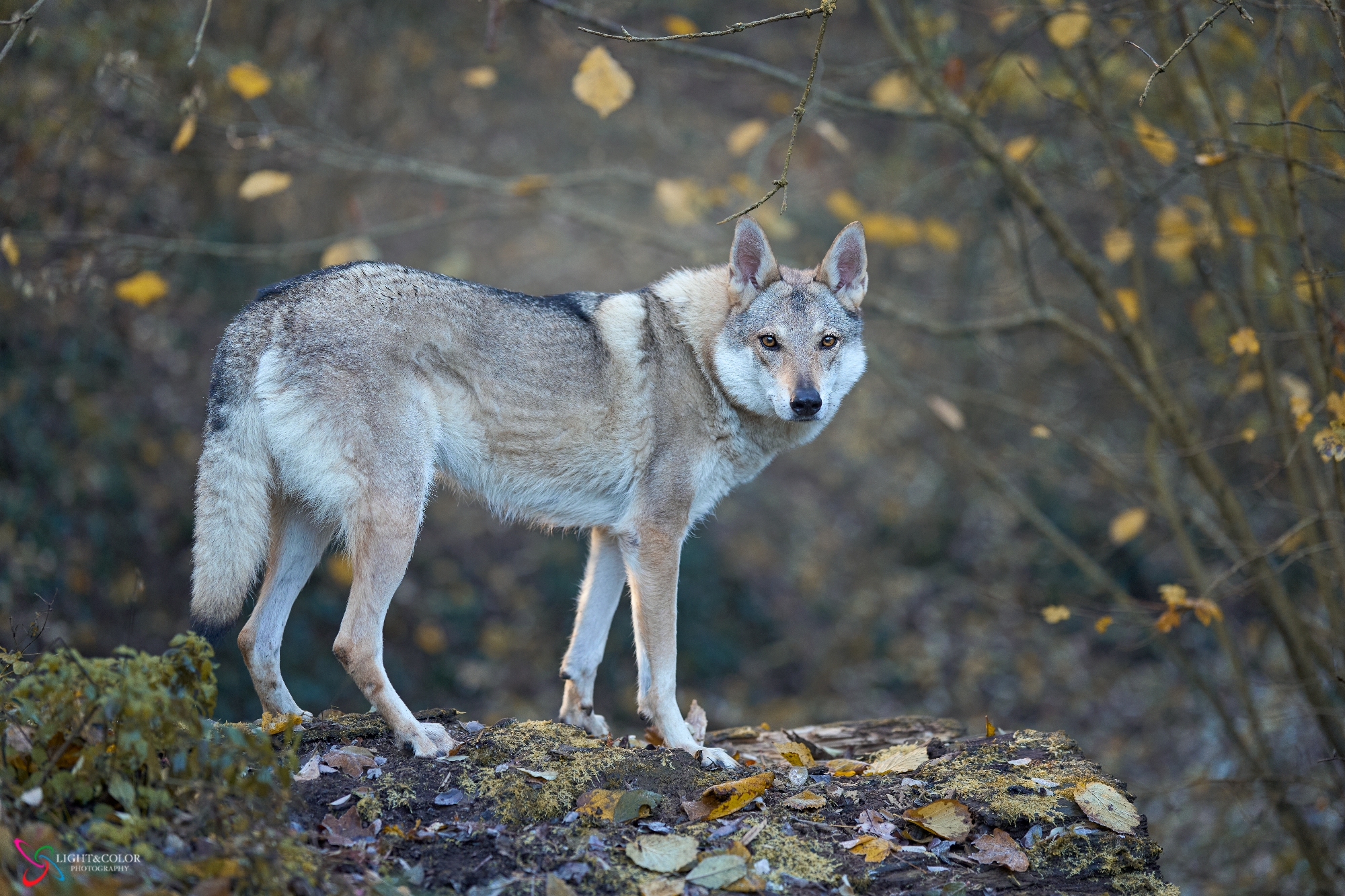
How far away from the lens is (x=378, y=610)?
413 centimetres

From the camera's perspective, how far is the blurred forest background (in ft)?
20.3

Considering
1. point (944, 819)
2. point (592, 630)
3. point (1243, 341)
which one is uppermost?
point (1243, 341)

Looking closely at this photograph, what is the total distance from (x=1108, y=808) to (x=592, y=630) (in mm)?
2539

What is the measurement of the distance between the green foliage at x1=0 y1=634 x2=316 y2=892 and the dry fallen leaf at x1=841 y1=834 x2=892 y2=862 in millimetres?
1932

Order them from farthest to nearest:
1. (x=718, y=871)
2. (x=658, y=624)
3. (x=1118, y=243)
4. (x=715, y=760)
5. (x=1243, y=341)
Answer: (x=1118, y=243), (x=1243, y=341), (x=658, y=624), (x=715, y=760), (x=718, y=871)

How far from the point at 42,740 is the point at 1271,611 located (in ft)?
21.0

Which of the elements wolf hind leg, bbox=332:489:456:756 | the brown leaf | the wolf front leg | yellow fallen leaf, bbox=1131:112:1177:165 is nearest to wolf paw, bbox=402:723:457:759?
wolf hind leg, bbox=332:489:456:756

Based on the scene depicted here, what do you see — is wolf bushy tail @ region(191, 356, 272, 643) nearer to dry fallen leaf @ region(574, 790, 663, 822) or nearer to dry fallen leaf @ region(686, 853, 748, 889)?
dry fallen leaf @ region(574, 790, 663, 822)

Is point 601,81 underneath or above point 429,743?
above

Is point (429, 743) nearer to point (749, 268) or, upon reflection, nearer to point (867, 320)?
point (749, 268)

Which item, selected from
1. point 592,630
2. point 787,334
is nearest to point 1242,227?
point 787,334

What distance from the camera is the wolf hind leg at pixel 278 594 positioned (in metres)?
4.38

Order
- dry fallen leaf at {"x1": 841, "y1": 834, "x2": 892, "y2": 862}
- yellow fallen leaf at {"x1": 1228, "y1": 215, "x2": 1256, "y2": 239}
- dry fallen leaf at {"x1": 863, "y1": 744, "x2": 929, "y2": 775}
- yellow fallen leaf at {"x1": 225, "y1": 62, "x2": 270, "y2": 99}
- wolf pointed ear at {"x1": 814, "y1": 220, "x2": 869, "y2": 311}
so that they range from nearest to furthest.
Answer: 1. dry fallen leaf at {"x1": 841, "y1": 834, "x2": 892, "y2": 862}
2. dry fallen leaf at {"x1": 863, "y1": 744, "x2": 929, "y2": 775}
3. wolf pointed ear at {"x1": 814, "y1": 220, "x2": 869, "y2": 311}
4. yellow fallen leaf at {"x1": 1228, "y1": 215, "x2": 1256, "y2": 239}
5. yellow fallen leaf at {"x1": 225, "y1": 62, "x2": 270, "y2": 99}

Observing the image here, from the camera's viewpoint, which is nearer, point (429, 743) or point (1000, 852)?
point (1000, 852)
